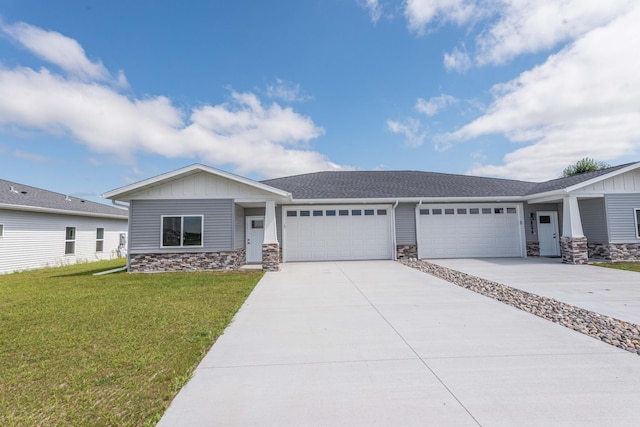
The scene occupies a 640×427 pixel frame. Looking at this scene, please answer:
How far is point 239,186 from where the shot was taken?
11109mm

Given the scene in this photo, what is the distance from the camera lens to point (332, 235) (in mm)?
13234

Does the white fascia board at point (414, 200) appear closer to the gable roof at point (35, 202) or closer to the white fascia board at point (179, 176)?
the white fascia board at point (179, 176)

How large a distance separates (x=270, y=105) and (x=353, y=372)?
1417 cm

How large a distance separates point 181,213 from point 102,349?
7.84 meters

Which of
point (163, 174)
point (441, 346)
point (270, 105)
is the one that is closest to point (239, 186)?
point (163, 174)

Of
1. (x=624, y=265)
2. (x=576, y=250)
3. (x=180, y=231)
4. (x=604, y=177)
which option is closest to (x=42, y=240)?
(x=180, y=231)

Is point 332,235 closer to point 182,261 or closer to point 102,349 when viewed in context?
point 182,261

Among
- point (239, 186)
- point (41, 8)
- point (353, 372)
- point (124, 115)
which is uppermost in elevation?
point (41, 8)

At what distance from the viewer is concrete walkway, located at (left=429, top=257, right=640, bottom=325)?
17.9 feet

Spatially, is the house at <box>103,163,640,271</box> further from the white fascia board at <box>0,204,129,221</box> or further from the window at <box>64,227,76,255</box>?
the window at <box>64,227,76,255</box>

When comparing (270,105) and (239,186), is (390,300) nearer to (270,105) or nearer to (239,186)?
(239,186)

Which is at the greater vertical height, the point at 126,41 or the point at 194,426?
the point at 126,41

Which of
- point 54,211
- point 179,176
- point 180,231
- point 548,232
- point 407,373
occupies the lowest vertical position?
point 407,373

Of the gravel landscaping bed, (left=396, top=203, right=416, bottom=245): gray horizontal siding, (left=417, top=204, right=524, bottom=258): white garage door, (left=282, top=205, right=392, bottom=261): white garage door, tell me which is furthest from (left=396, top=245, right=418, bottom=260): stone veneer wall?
the gravel landscaping bed
